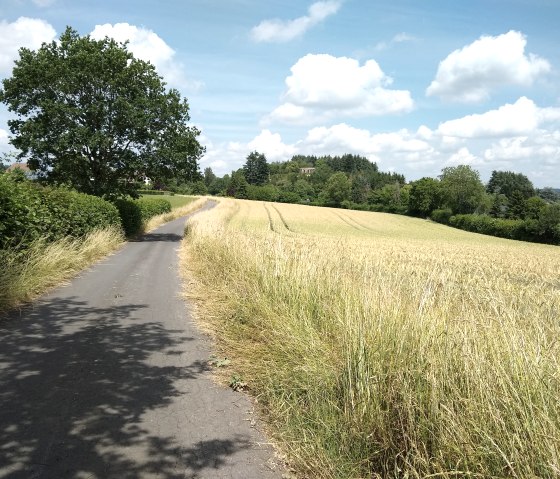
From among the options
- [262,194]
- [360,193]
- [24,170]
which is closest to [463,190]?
[360,193]

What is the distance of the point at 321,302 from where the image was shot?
236 inches

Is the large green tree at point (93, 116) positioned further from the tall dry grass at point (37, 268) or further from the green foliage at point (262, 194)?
the green foliage at point (262, 194)

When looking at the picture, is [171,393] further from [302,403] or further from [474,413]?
[474,413]

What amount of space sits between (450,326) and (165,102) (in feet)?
85.1

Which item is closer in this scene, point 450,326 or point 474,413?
point 474,413

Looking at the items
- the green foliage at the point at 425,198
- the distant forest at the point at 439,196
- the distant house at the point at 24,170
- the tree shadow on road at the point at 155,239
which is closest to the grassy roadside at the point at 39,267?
the distant house at the point at 24,170

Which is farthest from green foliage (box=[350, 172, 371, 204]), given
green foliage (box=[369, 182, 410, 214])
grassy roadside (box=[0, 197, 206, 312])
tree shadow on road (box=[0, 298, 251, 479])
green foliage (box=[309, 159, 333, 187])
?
tree shadow on road (box=[0, 298, 251, 479])

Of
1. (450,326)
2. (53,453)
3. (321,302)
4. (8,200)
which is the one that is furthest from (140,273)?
(450,326)

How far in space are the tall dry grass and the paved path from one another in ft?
1.91

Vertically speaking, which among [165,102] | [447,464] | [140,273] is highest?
[165,102]

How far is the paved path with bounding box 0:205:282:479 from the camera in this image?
10.5 feet

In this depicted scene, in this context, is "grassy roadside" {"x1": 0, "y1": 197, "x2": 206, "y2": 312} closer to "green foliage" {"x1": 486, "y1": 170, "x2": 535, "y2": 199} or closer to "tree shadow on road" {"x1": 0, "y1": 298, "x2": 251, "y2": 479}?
"tree shadow on road" {"x1": 0, "y1": 298, "x2": 251, "y2": 479}

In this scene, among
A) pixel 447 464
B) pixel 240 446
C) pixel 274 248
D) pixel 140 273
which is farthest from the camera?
pixel 140 273

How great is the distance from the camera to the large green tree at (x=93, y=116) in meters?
23.3
